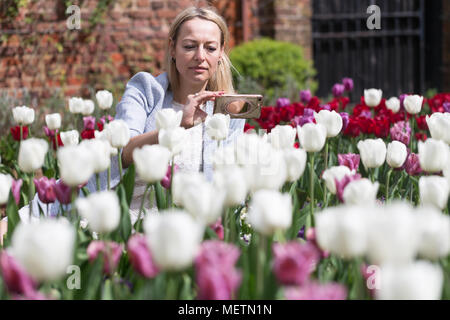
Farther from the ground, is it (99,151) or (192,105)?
(192,105)

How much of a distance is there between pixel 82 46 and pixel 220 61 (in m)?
4.12

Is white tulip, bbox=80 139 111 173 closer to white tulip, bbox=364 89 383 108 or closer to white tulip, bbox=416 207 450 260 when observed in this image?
white tulip, bbox=416 207 450 260

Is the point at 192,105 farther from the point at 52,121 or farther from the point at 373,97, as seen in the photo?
the point at 373,97

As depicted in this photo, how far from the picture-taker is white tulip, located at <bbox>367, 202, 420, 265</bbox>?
846 mm

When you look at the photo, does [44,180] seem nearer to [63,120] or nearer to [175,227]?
[175,227]

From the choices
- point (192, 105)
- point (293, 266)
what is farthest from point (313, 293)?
point (192, 105)

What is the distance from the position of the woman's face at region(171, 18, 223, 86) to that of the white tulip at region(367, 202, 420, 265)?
5.84 ft

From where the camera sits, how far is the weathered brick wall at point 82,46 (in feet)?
20.8

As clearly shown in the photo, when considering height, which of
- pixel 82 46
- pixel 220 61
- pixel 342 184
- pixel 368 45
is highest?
pixel 368 45

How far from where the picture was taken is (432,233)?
3.06 ft

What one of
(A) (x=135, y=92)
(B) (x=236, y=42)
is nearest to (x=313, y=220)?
(A) (x=135, y=92)

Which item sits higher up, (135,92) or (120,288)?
(135,92)
